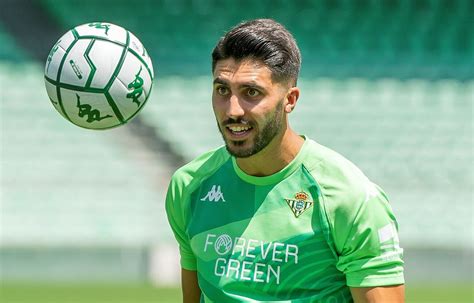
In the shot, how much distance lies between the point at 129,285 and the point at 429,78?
6.37m

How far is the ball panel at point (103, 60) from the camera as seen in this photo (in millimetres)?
4438

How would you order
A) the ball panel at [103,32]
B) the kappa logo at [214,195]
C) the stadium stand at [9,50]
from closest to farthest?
the kappa logo at [214,195] → the ball panel at [103,32] → the stadium stand at [9,50]

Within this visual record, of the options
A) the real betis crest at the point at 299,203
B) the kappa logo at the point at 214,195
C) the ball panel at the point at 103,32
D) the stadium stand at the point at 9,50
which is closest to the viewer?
the real betis crest at the point at 299,203

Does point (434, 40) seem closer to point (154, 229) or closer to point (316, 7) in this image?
point (316, 7)

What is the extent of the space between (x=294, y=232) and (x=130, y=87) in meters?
1.08

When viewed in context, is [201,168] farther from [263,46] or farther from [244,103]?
[263,46]

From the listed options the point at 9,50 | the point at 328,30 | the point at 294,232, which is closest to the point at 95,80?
the point at 294,232

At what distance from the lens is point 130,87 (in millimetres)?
4480

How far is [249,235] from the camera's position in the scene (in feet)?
13.1

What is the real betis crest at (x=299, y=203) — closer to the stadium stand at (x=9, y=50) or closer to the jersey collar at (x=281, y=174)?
the jersey collar at (x=281, y=174)

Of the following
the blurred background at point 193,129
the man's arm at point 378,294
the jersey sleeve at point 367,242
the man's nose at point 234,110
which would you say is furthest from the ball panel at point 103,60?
the blurred background at point 193,129

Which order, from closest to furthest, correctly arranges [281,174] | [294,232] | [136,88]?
[294,232], [281,174], [136,88]

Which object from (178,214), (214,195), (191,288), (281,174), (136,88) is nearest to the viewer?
(281,174)

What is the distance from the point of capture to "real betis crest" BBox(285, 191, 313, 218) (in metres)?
3.94
